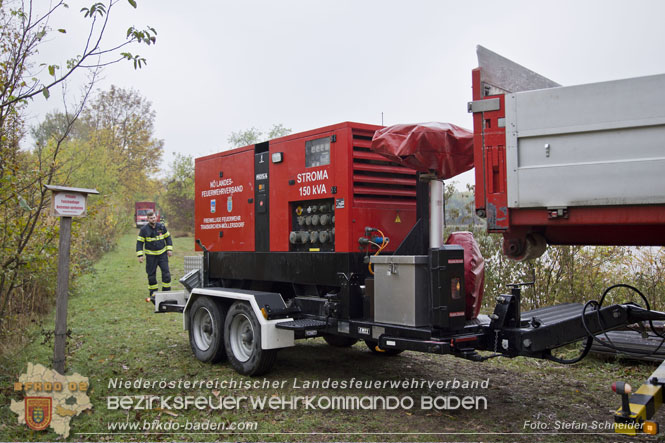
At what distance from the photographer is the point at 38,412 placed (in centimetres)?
531

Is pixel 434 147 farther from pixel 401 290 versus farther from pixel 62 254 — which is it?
pixel 62 254

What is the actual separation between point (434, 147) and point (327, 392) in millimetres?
3026

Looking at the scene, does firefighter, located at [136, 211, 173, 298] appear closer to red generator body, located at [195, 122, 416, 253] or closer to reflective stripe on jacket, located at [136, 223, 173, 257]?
reflective stripe on jacket, located at [136, 223, 173, 257]

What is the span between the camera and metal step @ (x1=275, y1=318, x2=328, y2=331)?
20.6 ft

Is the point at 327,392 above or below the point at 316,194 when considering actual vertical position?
below

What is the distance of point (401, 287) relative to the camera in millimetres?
5461

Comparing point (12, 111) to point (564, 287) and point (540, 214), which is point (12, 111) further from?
point (564, 287)

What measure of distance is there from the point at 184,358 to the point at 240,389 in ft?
6.08

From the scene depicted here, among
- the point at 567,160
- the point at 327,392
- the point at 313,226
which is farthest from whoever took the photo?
the point at 313,226

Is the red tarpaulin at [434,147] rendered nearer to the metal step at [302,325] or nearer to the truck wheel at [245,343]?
the metal step at [302,325]

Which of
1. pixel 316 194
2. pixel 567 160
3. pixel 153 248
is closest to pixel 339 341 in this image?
pixel 316 194

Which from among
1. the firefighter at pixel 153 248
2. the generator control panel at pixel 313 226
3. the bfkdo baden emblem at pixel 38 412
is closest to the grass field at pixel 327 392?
the bfkdo baden emblem at pixel 38 412

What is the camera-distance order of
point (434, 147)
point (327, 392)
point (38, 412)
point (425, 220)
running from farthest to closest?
point (327, 392)
point (425, 220)
point (434, 147)
point (38, 412)

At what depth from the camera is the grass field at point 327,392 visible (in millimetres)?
5105
